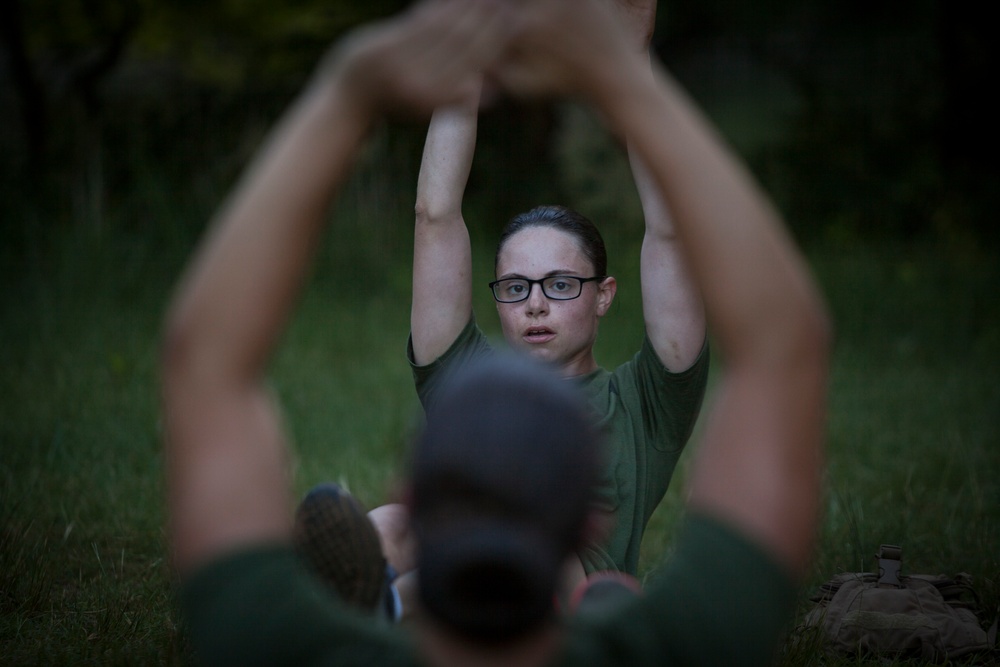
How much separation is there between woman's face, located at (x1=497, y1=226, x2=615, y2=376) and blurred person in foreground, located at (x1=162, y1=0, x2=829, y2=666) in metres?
1.44

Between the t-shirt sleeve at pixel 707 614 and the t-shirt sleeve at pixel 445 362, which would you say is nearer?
the t-shirt sleeve at pixel 707 614

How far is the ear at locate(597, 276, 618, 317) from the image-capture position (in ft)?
9.09

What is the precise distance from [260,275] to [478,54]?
0.34m

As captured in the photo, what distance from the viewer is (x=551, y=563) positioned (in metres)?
1.05

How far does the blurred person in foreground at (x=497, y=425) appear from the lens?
1.07 m

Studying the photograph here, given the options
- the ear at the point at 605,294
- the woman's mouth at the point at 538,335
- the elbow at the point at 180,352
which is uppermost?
the ear at the point at 605,294

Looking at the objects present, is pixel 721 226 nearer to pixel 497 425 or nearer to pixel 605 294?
pixel 497 425

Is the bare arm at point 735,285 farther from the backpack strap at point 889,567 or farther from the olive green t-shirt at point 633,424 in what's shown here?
the backpack strap at point 889,567

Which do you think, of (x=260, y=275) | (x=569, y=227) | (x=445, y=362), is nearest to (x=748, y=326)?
(x=260, y=275)

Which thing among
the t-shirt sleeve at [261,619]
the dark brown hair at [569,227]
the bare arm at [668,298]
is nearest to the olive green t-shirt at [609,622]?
the t-shirt sleeve at [261,619]

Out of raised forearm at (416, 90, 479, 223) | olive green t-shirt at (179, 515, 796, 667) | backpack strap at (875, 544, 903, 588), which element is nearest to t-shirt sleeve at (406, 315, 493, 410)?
raised forearm at (416, 90, 479, 223)

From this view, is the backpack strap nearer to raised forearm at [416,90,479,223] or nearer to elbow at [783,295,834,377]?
raised forearm at [416,90,479,223]

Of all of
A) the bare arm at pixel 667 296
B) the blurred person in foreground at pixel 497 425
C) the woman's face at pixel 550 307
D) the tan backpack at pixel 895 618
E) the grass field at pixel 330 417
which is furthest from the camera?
the grass field at pixel 330 417

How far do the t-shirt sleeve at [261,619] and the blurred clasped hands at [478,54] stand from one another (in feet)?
1.69
